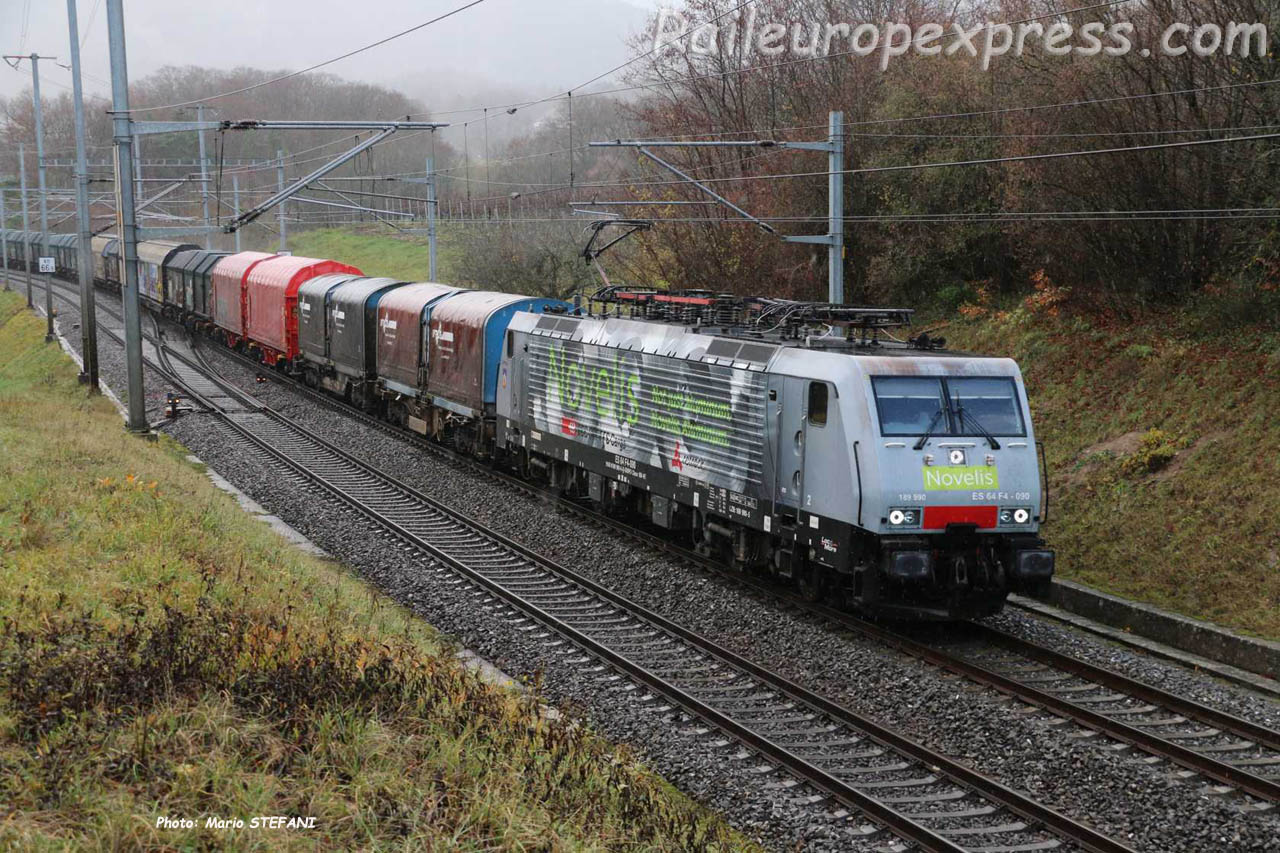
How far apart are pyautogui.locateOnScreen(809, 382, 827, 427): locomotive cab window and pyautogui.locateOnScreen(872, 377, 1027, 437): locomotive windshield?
651 millimetres

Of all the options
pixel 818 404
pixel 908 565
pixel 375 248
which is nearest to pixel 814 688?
pixel 908 565

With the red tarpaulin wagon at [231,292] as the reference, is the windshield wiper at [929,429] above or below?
below

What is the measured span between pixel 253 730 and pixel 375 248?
76383 mm

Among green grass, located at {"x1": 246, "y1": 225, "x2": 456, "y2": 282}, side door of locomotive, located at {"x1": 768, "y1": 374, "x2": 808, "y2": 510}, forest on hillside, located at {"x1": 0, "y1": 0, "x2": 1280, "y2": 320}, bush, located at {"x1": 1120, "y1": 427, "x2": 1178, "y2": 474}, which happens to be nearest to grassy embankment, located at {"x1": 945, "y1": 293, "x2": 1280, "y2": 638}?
bush, located at {"x1": 1120, "y1": 427, "x2": 1178, "y2": 474}

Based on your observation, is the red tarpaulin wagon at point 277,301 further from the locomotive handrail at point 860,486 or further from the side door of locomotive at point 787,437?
the locomotive handrail at point 860,486

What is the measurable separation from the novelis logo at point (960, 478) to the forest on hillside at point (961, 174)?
340 inches

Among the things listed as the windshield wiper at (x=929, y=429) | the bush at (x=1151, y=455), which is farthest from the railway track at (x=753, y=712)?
the bush at (x=1151, y=455)

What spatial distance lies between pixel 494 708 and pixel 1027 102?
1849cm

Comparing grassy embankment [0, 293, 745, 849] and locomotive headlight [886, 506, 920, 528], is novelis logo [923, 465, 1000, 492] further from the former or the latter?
grassy embankment [0, 293, 745, 849]

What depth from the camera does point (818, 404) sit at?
13602 mm

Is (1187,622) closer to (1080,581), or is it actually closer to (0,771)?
(1080,581)

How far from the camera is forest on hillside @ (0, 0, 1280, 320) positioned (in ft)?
65.4

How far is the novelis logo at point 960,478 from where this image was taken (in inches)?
504

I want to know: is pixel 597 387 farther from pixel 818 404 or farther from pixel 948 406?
pixel 948 406
